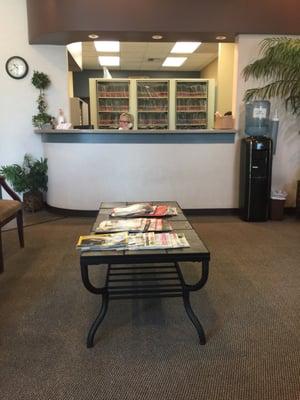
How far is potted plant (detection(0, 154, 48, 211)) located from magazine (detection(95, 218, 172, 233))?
2725 mm

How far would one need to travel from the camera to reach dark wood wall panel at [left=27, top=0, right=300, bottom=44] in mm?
4113

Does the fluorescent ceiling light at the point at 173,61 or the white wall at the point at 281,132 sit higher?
the fluorescent ceiling light at the point at 173,61

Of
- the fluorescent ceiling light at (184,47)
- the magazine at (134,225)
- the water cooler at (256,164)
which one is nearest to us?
the magazine at (134,225)

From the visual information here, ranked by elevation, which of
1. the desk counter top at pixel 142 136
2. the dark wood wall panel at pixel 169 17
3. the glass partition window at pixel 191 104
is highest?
the dark wood wall panel at pixel 169 17

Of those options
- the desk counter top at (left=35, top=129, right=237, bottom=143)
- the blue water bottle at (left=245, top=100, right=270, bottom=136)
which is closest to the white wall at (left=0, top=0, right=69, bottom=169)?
the desk counter top at (left=35, top=129, right=237, bottom=143)

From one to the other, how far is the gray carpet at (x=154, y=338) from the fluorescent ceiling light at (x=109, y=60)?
619 cm

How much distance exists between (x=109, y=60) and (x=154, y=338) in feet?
25.4

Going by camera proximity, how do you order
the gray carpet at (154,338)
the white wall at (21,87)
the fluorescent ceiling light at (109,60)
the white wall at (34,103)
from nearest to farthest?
the gray carpet at (154,338) < the white wall at (34,103) < the white wall at (21,87) < the fluorescent ceiling light at (109,60)

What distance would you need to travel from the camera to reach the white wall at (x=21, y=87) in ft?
15.5

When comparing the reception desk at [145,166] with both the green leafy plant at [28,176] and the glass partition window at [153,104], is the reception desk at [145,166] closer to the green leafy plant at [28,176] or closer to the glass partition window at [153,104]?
the green leafy plant at [28,176]

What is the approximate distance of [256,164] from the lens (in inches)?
168

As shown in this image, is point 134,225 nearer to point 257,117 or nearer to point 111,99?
point 257,117

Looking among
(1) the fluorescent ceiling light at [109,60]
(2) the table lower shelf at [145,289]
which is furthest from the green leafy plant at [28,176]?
(1) the fluorescent ceiling light at [109,60]

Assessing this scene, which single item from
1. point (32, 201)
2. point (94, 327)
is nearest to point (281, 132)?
point (32, 201)
